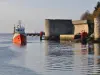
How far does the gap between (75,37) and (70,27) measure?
16370mm

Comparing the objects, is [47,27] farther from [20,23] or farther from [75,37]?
[75,37]

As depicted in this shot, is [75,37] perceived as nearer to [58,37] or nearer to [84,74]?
[58,37]

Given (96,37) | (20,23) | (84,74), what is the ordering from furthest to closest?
(20,23) → (96,37) → (84,74)

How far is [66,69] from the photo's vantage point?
23.9 m

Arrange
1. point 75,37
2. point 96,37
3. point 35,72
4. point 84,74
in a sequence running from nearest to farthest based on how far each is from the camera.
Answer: point 84,74 → point 35,72 → point 96,37 → point 75,37

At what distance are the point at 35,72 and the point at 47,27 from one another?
7543 centimetres

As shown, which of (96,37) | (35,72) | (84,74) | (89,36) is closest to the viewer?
(84,74)

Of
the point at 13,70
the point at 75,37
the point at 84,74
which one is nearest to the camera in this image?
the point at 84,74

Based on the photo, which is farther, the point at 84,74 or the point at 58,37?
the point at 58,37

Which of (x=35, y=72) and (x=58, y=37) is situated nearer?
(x=35, y=72)

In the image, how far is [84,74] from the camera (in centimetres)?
2125

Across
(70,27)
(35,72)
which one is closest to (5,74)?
(35,72)

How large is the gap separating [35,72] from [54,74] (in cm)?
158

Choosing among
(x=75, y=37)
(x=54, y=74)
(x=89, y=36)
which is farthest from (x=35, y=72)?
(x=75, y=37)
